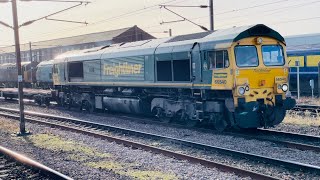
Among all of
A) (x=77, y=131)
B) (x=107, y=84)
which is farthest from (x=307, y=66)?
(x=77, y=131)

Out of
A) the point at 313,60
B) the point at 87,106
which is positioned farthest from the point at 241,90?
the point at 313,60

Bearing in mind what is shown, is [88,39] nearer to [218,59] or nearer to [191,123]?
[191,123]

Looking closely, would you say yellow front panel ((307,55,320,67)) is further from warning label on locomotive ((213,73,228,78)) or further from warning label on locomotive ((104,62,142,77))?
warning label on locomotive ((213,73,228,78))

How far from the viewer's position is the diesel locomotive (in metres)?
13.1

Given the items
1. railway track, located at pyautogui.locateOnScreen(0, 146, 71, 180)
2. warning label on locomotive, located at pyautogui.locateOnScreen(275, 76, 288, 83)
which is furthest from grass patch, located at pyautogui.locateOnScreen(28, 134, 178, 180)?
warning label on locomotive, located at pyautogui.locateOnScreen(275, 76, 288, 83)

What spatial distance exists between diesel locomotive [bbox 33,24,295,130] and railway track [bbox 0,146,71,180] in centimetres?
656

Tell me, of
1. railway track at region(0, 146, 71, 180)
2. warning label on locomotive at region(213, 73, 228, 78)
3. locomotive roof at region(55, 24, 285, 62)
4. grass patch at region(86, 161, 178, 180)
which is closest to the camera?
grass patch at region(86, 161, 178, 180)

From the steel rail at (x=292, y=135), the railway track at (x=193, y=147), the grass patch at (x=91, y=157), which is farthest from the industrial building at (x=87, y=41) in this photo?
the steel rail at (x=292, y=135)

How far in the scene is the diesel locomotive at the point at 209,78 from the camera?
42.9ft

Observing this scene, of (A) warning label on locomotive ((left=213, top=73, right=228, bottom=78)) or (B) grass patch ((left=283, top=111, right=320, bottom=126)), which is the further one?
(B) grass patch ((left=283, top=111, right=320, bottom=126))

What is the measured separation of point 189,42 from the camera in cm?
1505

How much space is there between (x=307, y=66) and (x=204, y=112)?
60.6 feet

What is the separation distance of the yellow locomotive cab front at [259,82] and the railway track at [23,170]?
6561 millimetres

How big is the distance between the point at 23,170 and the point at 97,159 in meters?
1.96
